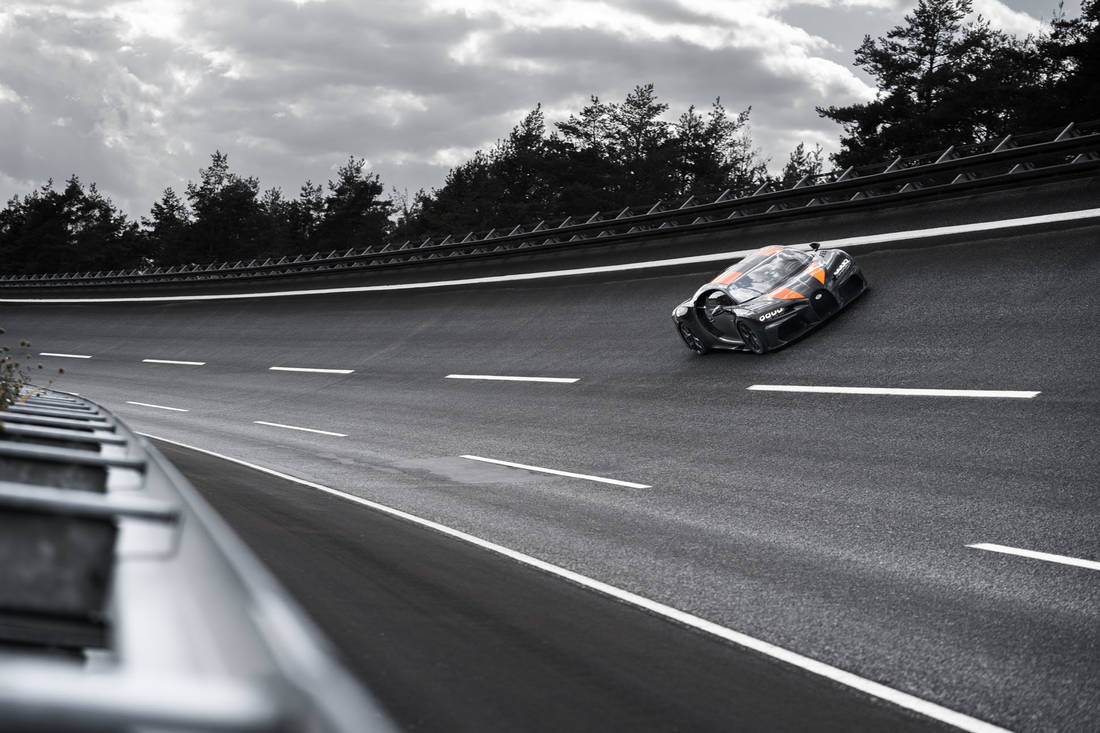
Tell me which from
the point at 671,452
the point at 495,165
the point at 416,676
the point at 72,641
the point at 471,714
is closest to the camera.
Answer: the point at 72,641

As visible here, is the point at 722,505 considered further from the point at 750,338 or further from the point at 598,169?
the point at 598,169

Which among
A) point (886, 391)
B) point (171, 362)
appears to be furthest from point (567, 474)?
point (171, 362)

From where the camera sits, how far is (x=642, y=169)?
69375 mm

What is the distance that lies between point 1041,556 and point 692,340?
32.6ft

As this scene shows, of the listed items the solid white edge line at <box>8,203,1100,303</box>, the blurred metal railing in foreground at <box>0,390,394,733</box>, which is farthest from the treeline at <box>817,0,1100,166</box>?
the blurred metal railing in foreground at <box>0,390,394,733</box>

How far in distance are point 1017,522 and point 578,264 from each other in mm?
19671

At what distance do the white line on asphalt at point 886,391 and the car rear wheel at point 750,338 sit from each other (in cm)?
140

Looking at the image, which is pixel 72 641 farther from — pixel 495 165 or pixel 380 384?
pixel 495 165

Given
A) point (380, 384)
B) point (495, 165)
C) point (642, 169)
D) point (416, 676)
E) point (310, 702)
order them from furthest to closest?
point (495, 165), point (642, 169), point (380, 384), point (416, 676), point (310, 702)

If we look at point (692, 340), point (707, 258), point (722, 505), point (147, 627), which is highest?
point (707, 258)

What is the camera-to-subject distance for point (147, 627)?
159cm

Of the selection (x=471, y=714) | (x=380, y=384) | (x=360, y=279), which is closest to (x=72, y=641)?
(x=471, y=714)

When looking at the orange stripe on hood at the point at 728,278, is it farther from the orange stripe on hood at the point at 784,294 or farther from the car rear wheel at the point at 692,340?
the car rear wheel at the point at 692,340

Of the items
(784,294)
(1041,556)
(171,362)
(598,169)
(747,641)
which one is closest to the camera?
(747,641)
